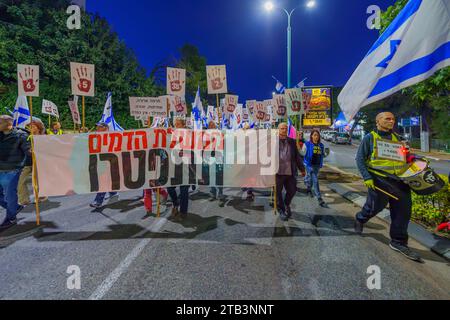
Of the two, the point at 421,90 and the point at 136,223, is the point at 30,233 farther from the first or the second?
the point at 421,90

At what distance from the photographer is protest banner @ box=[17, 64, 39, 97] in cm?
651

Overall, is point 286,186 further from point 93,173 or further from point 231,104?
point 231,104

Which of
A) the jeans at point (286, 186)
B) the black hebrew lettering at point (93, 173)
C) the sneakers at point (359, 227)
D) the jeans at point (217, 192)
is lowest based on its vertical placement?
the sneakers at point (359, 227)

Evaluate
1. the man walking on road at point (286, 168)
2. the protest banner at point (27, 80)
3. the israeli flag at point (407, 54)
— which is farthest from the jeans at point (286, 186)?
the protest banner at point (27, 80)

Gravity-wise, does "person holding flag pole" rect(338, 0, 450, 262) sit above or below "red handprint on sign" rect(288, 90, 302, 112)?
below

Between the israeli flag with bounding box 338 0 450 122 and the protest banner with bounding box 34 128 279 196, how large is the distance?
221cm

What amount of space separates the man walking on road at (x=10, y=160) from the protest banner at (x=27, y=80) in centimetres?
195

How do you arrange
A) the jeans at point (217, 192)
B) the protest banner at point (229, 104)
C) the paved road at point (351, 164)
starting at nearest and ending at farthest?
the jeans at point (217, 192)
the protest banner at point (229, 104)
the paved road at point (351, 164)

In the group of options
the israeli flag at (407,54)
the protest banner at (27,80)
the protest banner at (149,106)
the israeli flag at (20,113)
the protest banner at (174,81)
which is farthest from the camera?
the protest banner at (174,81)

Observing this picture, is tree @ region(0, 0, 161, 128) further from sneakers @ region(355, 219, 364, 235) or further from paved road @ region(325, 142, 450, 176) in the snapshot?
sneakers @ region(355, 219, 364, 235)

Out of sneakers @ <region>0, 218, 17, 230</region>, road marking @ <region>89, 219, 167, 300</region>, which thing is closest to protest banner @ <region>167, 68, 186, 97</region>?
sneakers @ <region>0, 218, 17, 230</region>

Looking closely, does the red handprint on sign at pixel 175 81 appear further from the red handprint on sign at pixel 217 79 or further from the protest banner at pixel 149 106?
the protest banner at pixel 149 106

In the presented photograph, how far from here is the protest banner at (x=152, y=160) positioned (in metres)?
5.09
